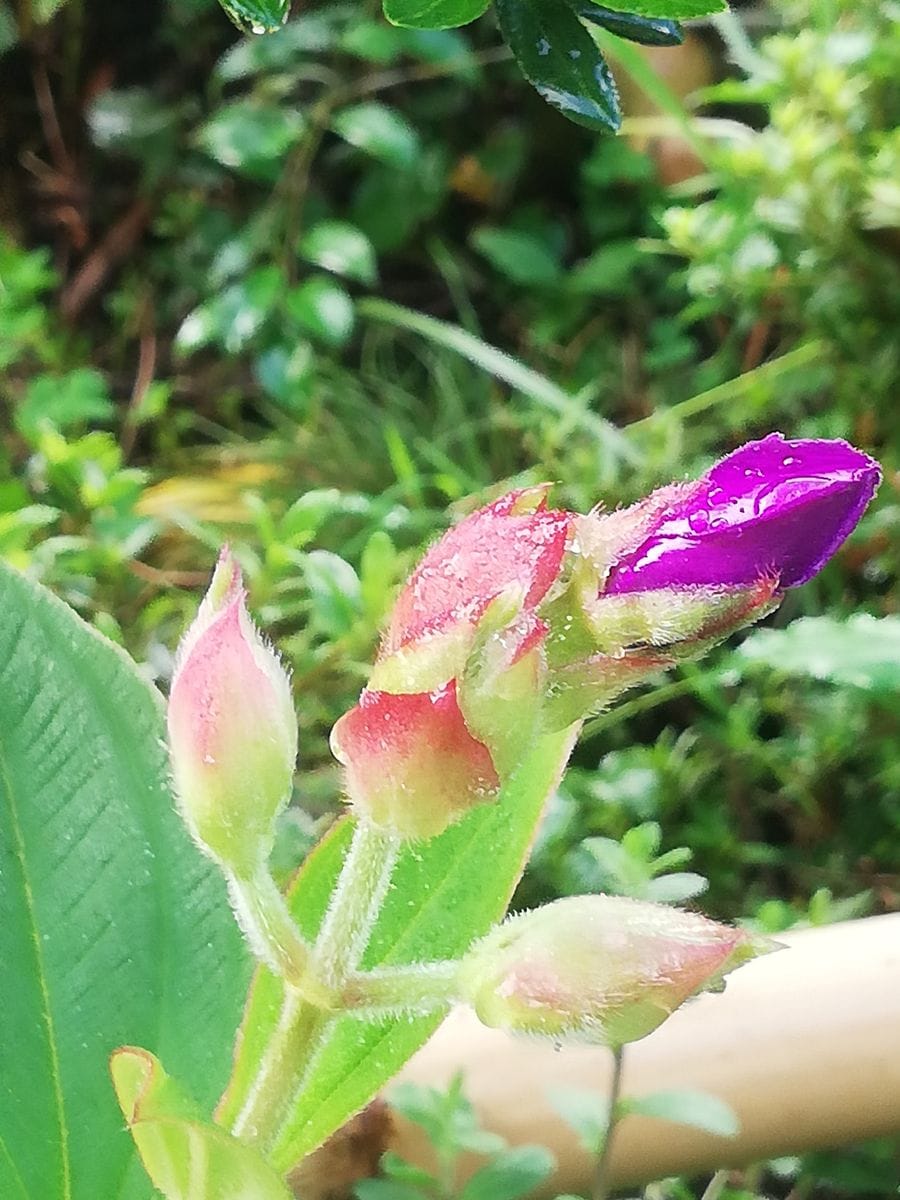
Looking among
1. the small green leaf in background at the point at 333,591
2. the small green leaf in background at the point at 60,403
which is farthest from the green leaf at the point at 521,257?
the small green leaf in background at the point at 333,591

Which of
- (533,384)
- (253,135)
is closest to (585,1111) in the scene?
(533,384)

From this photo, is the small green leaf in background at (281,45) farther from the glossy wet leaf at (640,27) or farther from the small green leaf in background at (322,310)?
the glossy wet leaf at (640,27)

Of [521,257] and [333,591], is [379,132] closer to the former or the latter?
[521,257]

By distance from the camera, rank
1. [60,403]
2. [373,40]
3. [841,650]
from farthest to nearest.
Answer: [373,40], [60,403], [841,650]

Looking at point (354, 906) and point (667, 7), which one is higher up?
point (667, 7)

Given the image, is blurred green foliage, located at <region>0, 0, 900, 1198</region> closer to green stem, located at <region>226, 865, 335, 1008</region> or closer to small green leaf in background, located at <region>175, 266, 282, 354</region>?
small green leaf in background, located at <region>175, 266, 282, 354</region>
